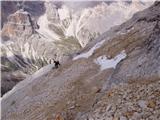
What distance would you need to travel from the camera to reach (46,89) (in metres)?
55.1

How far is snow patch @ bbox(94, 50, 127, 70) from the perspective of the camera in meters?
48.5

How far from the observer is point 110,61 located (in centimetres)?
5078

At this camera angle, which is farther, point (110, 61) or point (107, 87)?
point (110, 61)

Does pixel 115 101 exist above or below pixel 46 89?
above

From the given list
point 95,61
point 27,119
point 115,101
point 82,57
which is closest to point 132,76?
point 115,101

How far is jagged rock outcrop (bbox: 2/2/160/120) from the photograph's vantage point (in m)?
26.8

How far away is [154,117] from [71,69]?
35.4 meters

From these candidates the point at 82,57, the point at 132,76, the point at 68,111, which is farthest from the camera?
the point at 82,57

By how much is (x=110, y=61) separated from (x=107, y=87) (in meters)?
18.2

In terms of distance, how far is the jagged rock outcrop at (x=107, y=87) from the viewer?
88.0ft

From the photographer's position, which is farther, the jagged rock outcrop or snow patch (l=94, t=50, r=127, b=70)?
snow patch (l=94, t=50, r=127, b=70)

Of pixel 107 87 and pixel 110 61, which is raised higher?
pixel 107 87

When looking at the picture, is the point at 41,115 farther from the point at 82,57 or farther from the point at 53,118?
the point at 82,57

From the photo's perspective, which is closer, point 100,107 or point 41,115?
point 100,107
